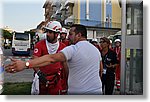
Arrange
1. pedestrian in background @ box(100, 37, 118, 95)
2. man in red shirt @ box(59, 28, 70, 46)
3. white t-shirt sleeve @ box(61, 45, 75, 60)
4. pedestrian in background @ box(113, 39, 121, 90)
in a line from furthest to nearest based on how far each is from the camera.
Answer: pedestrian in background @ box(113, 39, 121, 90) < pedestrian in background @ box(100, 37, 118, 95) < man in red shirt @ box(59, 28, 70, 46) < white t-shirt sleeve @ box(61, 45, 75, 60)

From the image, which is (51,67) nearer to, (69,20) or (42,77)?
(42,77)

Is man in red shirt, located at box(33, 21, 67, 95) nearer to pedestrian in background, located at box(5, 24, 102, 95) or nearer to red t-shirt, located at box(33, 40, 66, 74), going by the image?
red t-shirt, located at box(33, 40, 66, 74)

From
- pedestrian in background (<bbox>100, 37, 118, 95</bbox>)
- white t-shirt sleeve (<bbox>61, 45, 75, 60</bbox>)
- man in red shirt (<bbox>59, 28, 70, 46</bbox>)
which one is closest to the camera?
white t-shirt sleeve (<bbox>61, 45, 75, 60</bbox>)

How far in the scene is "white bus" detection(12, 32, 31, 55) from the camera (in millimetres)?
2768

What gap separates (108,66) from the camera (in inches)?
124

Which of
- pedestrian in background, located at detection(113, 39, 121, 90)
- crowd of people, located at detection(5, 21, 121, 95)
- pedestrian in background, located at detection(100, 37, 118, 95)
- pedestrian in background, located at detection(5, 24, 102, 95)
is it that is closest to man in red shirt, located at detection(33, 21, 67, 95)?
crowd of people, located at detection(5, 21, 121, 95)

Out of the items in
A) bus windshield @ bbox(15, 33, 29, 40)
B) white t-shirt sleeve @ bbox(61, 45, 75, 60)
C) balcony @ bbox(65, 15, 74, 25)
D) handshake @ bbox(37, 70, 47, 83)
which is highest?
balcony @ bbox(65, 15, 74, 25)

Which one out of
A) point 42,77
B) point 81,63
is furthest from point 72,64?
point 42,77

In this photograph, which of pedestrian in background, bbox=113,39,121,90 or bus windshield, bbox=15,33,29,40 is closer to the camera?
bus windshield, bbox=15,33,29,40

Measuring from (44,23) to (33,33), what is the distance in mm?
159

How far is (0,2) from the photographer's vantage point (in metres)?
2.90

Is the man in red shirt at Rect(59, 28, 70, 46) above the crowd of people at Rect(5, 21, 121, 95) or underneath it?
above

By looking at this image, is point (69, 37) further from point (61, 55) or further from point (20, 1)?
point (20, 1)

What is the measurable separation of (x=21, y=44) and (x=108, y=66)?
1048 mm
